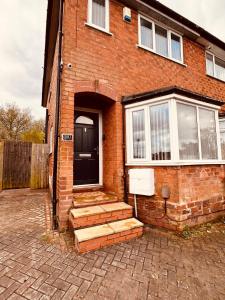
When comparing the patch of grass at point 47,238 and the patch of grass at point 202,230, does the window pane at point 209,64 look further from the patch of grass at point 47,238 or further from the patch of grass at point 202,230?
the patch of grass at point 47,238

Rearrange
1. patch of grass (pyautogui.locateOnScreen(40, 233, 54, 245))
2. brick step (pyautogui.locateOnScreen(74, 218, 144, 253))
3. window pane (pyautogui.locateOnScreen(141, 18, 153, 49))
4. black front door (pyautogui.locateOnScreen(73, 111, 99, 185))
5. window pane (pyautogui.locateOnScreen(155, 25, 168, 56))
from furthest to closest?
window pane (pyautogui.locateOnScreen(155, 25, 168, 56)), window pane (pyautogui.locateOnScreen(141, 18, 153, 49)), black front door (pyautogui.locateOnScreen(73, 111, 99, 185)), patch of grass (pyautogui.locateOnScreen(40, 233, 54, 245)), brick step (pyautogui.locateOnScreen(74, 218, 144, 253))

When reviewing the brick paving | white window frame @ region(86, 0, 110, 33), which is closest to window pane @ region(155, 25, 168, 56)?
white window frame @ region(86, 0, 110, 33)

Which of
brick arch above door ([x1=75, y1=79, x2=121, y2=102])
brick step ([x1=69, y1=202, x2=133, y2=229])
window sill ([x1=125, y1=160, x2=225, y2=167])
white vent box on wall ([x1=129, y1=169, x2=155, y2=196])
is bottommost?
brick step ([x1=69, y1=202, x2=133, y2=229])

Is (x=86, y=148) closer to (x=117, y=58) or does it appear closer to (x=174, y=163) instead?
(x=174, y=163)

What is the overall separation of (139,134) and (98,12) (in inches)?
163

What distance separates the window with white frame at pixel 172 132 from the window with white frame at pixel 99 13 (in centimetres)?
279

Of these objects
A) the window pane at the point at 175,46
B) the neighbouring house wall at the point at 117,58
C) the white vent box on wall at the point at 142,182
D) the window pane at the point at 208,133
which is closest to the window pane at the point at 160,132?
the white vent box on wall at the point at 142,182

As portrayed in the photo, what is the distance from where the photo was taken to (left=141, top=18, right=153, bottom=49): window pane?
19.7 ft

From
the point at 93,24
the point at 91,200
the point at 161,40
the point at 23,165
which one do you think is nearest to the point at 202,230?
the point at 91,200

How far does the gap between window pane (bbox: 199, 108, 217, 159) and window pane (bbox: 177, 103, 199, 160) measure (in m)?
0.29

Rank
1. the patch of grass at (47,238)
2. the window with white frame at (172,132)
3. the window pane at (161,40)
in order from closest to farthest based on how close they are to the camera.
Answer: the patch of grass at (47,238), the window with white frame at (172,132), the window pane at (161,40)

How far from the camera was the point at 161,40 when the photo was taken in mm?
6484

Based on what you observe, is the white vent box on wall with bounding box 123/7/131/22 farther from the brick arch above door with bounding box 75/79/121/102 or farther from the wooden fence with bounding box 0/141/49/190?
the wooden fence with bounding box 0/141/49/190

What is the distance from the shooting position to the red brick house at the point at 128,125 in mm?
3992
